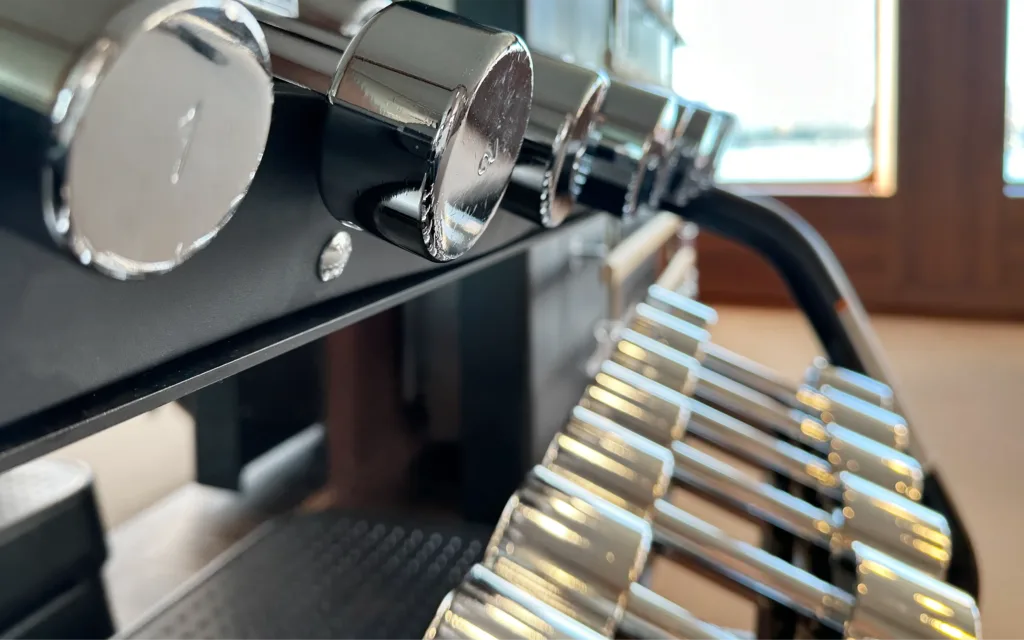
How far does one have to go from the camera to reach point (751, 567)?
0.98 ft

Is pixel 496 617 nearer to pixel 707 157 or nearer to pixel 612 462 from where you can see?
pixel 612 462

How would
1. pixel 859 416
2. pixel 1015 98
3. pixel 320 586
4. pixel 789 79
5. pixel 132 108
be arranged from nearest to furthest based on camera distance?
1. pixel 132 108
2. pixel 320 586
3. pixel 859 416
4. pixel 1015 98
5. pixel 789 79

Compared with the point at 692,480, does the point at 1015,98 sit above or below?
above

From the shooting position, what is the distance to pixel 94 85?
0.30 feet

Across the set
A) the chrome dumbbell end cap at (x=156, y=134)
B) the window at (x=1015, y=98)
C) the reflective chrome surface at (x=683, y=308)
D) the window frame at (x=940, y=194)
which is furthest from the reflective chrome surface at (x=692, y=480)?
the window at (x=1015, y=98)

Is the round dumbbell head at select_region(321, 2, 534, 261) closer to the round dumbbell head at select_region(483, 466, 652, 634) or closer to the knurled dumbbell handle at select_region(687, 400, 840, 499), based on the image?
the round dumbbell head at select_region(483, 466, 652, 634)

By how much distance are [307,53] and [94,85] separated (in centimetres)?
6

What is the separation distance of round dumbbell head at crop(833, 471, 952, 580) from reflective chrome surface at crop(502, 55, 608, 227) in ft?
0.64

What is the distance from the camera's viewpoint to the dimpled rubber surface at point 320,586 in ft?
0.85

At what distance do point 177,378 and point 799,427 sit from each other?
1.13ft

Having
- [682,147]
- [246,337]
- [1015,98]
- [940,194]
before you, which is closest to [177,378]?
[246,337]

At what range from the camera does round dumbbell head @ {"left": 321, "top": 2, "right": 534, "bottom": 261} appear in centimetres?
14

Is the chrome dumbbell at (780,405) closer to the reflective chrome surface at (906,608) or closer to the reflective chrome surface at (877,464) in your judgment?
the reflective chrome surface at (877,464)

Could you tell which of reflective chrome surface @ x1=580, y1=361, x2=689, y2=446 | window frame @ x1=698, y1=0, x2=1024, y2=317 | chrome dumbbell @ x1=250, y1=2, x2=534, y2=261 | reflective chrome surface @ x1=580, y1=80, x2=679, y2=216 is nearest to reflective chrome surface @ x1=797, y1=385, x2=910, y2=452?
reflective chrome surface @ x1=580, y1=361, x2=689, y2=446
